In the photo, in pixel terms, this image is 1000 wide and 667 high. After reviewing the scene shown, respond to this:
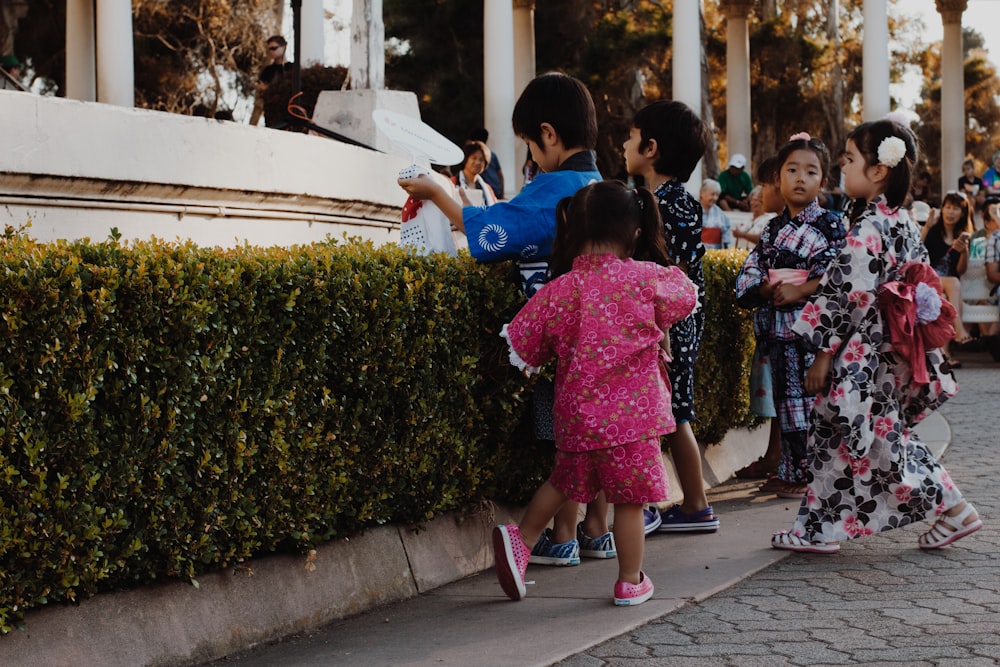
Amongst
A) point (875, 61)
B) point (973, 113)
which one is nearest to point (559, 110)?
point (875, 61)

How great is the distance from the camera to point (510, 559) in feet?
16.2

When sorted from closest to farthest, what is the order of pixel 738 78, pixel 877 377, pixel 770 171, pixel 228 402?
pixel 228 402, pixel 877 377, pixel 770 171, pixel 738 78

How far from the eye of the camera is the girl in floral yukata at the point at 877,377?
585 cm

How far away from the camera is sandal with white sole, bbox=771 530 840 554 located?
592cm

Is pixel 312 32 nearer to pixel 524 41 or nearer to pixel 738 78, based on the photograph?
pixel 524 41

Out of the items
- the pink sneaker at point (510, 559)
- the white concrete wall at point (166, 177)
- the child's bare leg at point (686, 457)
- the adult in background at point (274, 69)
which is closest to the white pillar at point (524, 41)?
the adult in background at point (274, 69)

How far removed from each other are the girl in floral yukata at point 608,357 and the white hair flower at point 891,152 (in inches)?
57.3

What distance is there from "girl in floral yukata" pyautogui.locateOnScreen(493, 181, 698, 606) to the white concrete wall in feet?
3.93

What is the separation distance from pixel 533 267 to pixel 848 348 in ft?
4.68

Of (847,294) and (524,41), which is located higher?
(524,41)

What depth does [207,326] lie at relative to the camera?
4.11 m

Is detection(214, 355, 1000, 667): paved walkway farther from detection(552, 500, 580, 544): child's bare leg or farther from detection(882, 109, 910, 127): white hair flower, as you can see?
detection(882, 109, 910, 127): white hair flower

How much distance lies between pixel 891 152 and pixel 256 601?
11.0 feet

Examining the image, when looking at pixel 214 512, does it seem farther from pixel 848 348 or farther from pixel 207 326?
pixel 848 348
